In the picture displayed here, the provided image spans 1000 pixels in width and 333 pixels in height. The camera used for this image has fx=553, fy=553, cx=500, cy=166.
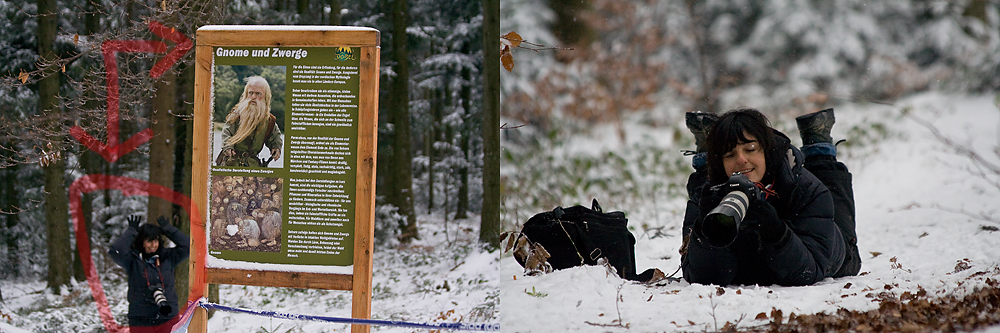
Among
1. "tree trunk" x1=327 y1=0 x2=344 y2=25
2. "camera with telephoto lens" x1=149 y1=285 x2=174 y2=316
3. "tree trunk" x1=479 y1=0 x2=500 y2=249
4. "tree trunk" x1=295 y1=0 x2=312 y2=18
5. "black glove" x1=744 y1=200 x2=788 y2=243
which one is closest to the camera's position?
"black glove" x1=744 y1=200 x2=788 y2=243

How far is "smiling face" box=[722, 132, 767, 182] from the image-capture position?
3.15m

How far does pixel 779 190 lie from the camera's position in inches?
124

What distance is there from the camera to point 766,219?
2.80 meters

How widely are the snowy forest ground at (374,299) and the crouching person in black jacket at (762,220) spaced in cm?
249

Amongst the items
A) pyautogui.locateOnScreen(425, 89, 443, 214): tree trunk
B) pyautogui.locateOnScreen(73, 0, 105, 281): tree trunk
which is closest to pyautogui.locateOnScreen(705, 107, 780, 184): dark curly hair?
pyautogui.locateOnScreen(73, 0, 105, 281): tree trunk

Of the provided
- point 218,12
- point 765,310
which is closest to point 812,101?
point 765,310

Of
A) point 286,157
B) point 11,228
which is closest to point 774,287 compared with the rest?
point 286,157

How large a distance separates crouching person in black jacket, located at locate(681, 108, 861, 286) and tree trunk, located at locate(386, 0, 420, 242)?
643 centimetres

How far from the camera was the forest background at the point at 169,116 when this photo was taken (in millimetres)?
6203

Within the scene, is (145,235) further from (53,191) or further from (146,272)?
(53,191)

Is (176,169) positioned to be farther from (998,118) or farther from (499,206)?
(998,118)

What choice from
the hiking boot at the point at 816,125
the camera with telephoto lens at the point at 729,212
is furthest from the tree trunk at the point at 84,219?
the hiking boot at the point at 816,125

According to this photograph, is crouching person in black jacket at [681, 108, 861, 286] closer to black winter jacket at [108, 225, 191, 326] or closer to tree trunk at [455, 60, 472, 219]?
black winter jacket at [108, 225, 191, 326]

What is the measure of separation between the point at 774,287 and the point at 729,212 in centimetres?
92
